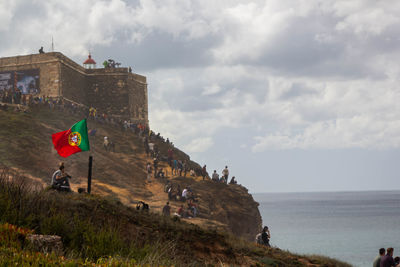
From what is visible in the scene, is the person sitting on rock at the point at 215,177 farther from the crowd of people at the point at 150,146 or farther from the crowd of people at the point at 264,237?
the crowd of people at the point at 264,237

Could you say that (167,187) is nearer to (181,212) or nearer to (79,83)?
(181,212)

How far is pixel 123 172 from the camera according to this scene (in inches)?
1497

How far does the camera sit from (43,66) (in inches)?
1875

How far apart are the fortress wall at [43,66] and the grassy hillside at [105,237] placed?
32.8 m

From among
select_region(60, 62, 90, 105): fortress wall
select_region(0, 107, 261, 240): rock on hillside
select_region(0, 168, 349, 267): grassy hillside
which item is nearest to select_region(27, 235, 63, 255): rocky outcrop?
select_region(0, 168, 349, 267): grassy hillside

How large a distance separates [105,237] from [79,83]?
43.0 meters

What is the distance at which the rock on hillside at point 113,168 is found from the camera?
108 feet

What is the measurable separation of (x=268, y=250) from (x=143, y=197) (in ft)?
55.5

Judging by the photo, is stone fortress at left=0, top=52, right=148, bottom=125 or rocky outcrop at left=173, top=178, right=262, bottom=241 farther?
stone fortress at left=0, top=52, right=148, bottom=125

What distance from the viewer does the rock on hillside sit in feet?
108

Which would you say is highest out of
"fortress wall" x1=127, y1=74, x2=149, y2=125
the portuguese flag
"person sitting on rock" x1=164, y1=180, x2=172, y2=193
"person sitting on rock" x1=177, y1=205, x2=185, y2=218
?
"fortress wall" x1=127, y1=74, x2=149, y2=125

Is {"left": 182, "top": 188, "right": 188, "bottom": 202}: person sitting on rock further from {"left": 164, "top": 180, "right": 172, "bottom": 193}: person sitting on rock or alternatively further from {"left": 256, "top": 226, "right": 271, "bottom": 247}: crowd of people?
{"left": 256, "top": 226, "right": 271, "bottom": 247}: crowd of people

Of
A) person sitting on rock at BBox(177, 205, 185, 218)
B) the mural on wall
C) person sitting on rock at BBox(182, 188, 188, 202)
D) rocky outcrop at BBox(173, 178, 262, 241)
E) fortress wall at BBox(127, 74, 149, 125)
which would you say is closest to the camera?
person sitting on rock at BBox(177, 205, 185, 218)

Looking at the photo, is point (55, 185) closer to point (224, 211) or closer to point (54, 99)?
point (224, 211)
